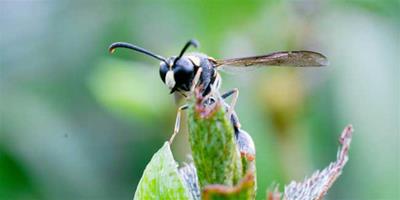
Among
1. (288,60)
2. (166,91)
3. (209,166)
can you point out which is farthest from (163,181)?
(166,91)

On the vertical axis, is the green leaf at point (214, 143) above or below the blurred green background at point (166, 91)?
below

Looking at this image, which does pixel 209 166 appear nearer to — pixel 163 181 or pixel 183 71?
pixel 163 181

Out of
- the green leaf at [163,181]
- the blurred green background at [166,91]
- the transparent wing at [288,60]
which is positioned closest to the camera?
the green leaf at [163,181]

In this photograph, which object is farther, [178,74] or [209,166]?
[178,74]

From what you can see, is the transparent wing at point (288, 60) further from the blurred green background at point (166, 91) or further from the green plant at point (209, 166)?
the blurred green background at point (166, 91)

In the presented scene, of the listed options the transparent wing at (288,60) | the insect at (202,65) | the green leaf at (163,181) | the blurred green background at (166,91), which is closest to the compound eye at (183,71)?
the insect at (202,65)
